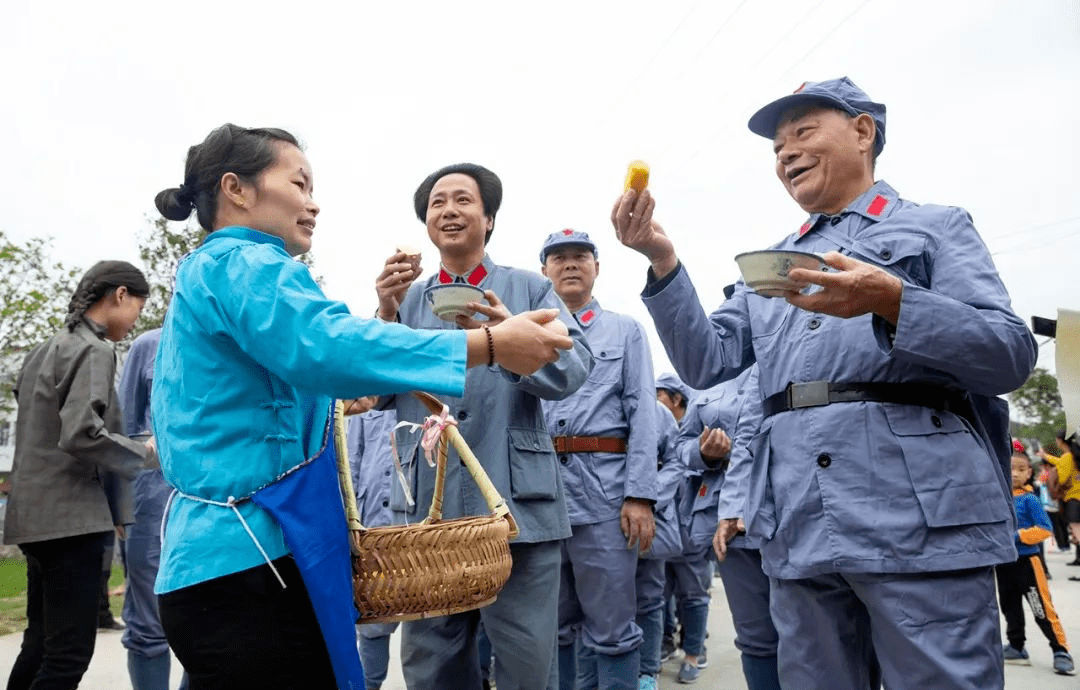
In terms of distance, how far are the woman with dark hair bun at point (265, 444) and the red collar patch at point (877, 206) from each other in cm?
109

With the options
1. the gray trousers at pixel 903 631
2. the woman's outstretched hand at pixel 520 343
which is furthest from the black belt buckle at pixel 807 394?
the woman's outstretched hand at pixel 520 343

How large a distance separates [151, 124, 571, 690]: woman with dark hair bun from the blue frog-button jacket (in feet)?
2.71

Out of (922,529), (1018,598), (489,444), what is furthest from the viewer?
(1018,598)

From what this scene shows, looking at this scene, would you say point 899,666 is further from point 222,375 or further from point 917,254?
point 222,375

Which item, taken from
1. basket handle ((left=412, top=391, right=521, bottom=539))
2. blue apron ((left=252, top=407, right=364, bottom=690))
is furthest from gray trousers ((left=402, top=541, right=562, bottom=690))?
blue apron ((left=252, top=407, right=364, bottom=690))

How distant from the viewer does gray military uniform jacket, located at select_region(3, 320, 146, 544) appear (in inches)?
148

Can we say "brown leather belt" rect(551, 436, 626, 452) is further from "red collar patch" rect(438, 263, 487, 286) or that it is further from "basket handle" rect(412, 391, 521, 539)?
"basket handle" rect(412, 391, 521, 539)

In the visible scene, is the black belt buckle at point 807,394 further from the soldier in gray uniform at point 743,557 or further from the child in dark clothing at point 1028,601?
the child in dark clothing at point 1028,601

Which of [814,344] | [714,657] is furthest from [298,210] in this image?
[714,657]

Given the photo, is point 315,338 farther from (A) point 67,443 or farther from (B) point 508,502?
(A) point 67,443

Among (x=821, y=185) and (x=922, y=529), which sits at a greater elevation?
(x=821, y=185)

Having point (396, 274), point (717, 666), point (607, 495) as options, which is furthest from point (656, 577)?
point (396, 274)

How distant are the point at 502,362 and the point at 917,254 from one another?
3.79 feet

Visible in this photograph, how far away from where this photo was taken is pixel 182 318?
1982 mm
